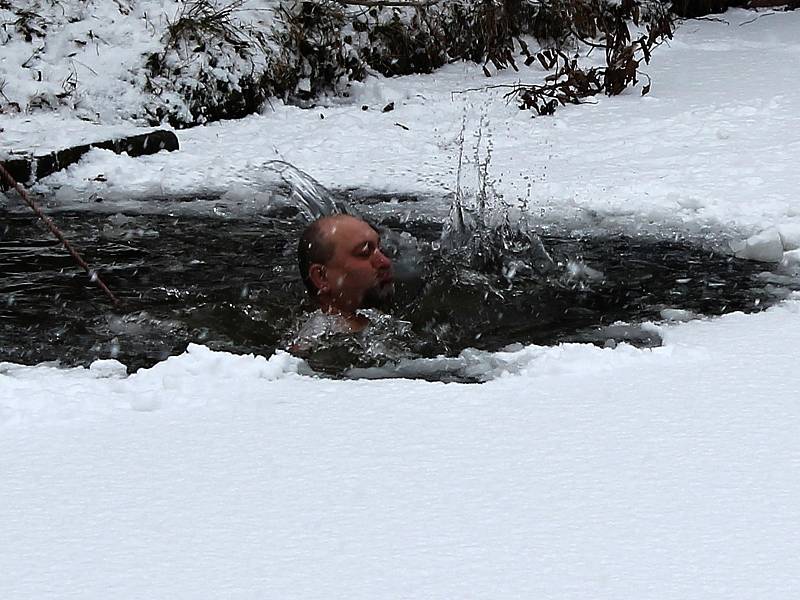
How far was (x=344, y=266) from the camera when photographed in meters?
4.08

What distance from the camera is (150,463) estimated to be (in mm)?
2377

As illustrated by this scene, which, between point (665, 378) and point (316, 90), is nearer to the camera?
point (665, 378)

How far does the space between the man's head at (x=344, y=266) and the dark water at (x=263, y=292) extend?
0.52 feet

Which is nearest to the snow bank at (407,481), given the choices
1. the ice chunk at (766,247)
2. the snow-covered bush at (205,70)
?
the ice chunk at (766,247)

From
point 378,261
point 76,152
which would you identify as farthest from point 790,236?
point 76,152

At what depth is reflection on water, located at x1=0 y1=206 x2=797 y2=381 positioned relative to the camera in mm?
3729

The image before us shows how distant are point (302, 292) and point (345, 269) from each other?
1.36ft

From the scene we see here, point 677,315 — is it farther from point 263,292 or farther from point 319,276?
point 263,292

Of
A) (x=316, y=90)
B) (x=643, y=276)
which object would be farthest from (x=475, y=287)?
(x=316, y=90)

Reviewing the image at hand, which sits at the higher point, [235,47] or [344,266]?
[235,47]

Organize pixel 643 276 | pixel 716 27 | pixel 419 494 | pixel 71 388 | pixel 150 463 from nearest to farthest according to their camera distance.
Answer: pixel 419 494
pixel 150 463
pixel 71 388
pixel 643 276
pixel 716 27

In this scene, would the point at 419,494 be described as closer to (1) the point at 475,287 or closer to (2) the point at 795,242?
(1) the point at 475,287

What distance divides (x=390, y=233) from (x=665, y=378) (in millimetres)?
2322

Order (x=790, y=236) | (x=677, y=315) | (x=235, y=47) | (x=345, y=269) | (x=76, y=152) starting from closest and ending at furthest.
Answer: (x=677, y=315)
(x=345, y=269)
(x=790, y=236)
(x=76, y=152)
(x=235, y=47)
